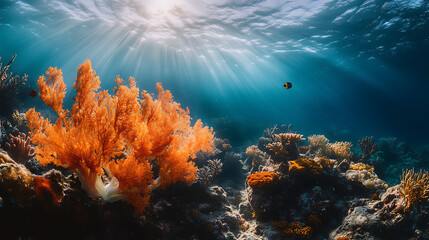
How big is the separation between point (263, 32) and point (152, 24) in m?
11.9

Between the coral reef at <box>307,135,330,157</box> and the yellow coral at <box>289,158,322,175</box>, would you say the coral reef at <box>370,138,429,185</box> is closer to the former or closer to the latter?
the coral reef at <box>307,135,330,157</box>

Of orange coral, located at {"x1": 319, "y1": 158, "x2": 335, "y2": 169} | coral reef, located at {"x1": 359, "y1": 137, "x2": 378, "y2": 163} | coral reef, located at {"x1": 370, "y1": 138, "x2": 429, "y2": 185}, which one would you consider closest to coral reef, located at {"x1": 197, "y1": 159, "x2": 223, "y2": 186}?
orange coral, located at {"x1": 319, "y1": 158, "x2": 335, "y2": 169}

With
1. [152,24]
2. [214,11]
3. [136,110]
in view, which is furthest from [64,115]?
[152,24]

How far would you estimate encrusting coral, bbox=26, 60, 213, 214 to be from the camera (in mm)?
3217

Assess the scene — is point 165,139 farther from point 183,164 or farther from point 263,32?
point 263,32

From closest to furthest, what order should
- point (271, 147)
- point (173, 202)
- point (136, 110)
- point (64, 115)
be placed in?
point (64, 115) < point (136, 110) < point (173, 202) < point (271, 147)

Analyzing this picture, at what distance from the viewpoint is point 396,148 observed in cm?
1995

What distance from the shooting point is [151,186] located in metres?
4.26

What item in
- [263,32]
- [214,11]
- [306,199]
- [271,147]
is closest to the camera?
[306,199]

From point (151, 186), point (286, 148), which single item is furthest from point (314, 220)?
point (151, 186)

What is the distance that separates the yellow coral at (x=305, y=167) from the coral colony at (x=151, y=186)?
0.03 m

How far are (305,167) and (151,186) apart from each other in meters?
4.89

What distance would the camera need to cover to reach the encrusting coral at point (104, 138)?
10.6 feet

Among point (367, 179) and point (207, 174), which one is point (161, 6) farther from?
point (367, 179)
